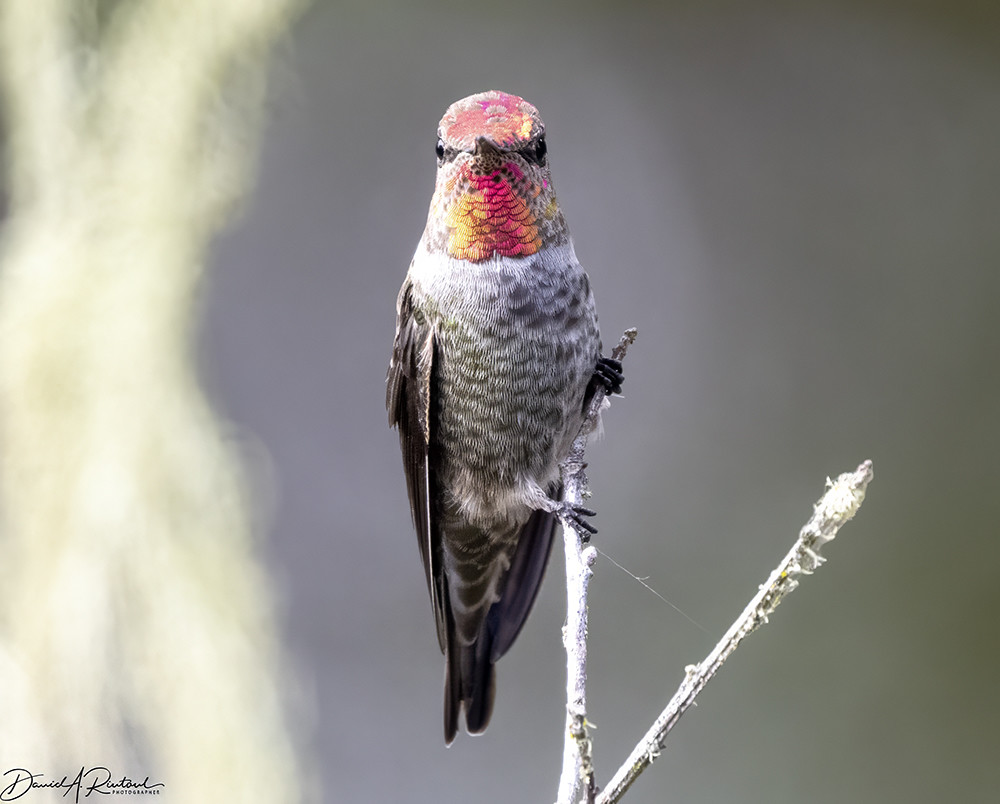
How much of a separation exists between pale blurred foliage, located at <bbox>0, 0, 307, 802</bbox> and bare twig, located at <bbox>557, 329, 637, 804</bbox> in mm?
1229

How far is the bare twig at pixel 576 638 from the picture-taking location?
966 millimetres

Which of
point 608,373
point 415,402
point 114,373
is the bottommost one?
point 114,373

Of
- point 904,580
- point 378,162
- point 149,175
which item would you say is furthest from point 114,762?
point 904,580

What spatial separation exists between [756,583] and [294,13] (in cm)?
226

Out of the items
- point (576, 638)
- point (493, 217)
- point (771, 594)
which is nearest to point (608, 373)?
point (493, 217)

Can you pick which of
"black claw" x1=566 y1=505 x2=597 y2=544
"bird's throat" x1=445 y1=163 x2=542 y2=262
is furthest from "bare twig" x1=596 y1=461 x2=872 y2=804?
"bird's throat" x1=445 y1=163 x2=542 y2=262

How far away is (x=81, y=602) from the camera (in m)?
2.46

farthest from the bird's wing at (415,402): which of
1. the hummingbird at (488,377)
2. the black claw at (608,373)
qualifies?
the black claw at (608,373)

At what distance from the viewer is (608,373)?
6.26 ft

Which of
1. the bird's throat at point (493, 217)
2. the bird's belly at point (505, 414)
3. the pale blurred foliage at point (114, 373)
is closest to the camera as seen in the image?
the bird's throat at point (493, 217)

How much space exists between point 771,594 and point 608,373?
95 cm

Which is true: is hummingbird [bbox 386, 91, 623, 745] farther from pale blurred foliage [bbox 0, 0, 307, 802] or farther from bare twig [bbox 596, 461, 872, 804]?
pale blurred foliage [bbox 0, 0, 307, 802]

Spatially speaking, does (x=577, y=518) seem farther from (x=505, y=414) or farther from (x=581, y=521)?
(x=505, y=414)

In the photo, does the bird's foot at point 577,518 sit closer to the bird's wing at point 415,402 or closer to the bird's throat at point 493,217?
the bird's wing at point 415,402
